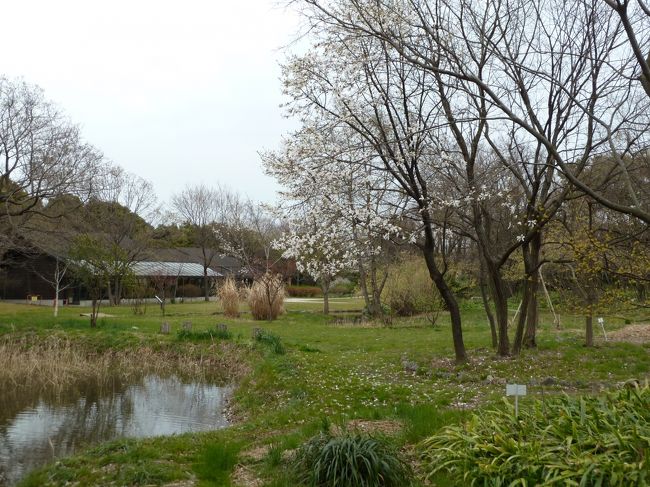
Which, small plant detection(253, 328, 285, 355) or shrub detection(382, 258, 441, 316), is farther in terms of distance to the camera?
shrub detection(382, 258, 441, 316)

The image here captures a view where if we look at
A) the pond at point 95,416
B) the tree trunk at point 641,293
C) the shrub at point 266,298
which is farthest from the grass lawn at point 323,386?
the shrub at point 266,298

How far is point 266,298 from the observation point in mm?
24031

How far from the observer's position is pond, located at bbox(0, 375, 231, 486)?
26.5 feet

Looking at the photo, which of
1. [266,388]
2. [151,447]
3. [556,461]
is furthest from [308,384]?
[556,461]

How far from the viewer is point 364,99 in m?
10.6

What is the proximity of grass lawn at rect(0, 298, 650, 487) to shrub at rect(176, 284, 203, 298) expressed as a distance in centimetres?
2168

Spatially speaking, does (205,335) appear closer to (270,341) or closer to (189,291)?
(270,341)

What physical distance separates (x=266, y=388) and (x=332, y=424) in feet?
13.0

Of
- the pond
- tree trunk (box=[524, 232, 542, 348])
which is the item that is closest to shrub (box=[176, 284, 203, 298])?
the pond

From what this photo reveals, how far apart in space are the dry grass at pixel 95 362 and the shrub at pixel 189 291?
24779 millimetres

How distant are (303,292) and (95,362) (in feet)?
110

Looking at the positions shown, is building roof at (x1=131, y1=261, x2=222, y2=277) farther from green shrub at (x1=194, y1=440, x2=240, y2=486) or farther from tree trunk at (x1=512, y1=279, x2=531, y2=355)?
green shrub at (x1=194, y1=440, x2=240, y2=486)

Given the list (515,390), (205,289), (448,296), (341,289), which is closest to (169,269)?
(205,289)

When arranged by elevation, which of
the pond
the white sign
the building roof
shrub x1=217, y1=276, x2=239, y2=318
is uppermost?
the building roof
